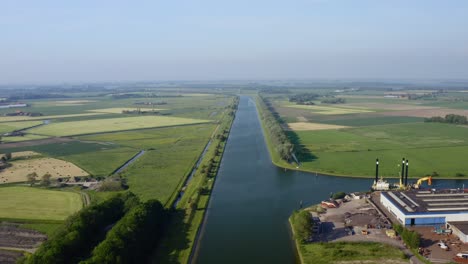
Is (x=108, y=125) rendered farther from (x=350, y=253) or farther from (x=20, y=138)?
(x=350, y=253)

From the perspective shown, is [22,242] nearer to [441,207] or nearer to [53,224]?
[53,224]

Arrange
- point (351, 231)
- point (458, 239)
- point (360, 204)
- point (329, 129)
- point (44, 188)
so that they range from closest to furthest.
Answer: point (458, 239) → point (351, 231) → point (360, 204) → point (44, 188) → point (329, 129)

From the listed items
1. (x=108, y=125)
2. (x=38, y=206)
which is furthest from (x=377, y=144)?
(x=108, y=125)

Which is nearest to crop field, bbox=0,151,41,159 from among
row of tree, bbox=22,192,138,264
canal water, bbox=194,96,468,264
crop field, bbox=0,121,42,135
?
crop field, bbox=0,121,42,135

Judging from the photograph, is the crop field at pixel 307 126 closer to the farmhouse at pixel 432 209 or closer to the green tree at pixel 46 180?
the farmhouse at pixel 432 209

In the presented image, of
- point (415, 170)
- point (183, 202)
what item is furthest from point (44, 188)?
point (415, 170)

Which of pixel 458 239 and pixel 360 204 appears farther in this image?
pixel 360 204
